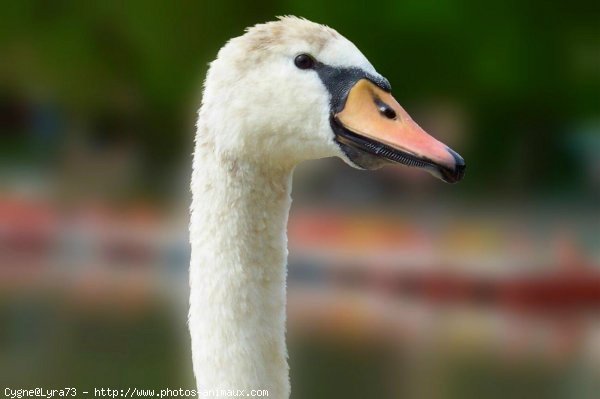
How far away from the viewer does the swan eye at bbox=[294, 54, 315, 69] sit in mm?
803

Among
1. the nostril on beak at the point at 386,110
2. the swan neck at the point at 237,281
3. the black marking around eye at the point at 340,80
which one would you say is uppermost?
the black marking around eye at the point at 340,80

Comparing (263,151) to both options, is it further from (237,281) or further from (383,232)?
(383,232)

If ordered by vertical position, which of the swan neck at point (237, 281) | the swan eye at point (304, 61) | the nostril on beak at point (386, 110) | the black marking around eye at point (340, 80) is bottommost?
the swan neck at point (237, 281)

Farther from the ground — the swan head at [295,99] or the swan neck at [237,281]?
the swan head at [295,99]

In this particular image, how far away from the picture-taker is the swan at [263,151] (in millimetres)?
796

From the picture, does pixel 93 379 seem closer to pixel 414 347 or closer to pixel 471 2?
pixel 414 347

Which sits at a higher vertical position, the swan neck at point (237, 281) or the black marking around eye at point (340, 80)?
the black marking around eye at point (340, 80)

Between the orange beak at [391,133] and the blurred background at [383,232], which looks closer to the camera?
the orange beak at [391,133]

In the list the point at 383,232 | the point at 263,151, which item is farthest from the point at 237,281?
the point at 383,232

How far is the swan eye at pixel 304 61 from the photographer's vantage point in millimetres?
803

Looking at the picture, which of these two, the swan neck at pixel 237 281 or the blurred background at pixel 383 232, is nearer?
the swan neck at pixel 237 281

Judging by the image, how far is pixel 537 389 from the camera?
11.0 feet

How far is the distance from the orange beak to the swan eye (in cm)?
4

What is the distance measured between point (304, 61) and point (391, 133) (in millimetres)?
95
